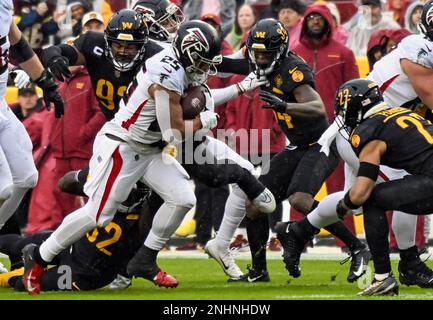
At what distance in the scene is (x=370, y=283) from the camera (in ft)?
25.7

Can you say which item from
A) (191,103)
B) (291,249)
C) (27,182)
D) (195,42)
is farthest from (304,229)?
(27,182)

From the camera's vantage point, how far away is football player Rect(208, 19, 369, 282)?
8.80 metres

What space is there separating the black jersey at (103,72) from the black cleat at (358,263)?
185 cm

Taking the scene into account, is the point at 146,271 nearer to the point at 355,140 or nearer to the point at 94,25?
the point at 355,140

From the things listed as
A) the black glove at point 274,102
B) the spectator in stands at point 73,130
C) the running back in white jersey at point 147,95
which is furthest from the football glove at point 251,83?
the spectator in stands at point 73,130

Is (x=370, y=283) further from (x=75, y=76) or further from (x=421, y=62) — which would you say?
(x=75, y=76)

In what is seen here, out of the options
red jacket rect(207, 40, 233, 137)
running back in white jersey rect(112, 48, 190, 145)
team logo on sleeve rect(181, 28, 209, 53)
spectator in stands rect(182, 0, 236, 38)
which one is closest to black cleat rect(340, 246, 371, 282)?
running back in white jersey rect(112, 48, 190, 145)

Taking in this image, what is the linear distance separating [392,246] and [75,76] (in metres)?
2.97

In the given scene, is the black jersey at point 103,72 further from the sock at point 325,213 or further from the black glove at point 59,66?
the sock at point 325,213

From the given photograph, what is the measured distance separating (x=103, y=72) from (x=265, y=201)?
1.37 m

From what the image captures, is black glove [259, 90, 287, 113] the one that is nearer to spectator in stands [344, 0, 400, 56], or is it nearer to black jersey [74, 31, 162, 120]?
black jersey [74, 31, 162, 120]

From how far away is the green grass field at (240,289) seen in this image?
783 cm

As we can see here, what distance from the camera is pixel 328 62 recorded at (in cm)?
1092

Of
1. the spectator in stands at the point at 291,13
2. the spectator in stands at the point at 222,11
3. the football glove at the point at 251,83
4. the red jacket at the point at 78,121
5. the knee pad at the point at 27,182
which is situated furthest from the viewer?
the spectator in stands at the point at 222,11
